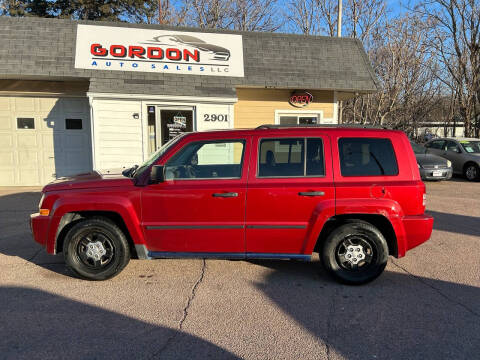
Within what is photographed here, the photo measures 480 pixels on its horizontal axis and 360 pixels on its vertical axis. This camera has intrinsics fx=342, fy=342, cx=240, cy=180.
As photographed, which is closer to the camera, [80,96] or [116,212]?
[116,212]

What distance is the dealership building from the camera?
943cm

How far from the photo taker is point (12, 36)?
31.2 ft

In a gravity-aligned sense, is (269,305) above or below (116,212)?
below

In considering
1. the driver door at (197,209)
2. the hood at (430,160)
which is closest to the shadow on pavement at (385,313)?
the driver door at (197,209)

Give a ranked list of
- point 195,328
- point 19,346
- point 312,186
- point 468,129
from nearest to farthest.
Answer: point 19,346, point 195,328, point 312,186, point 468,129

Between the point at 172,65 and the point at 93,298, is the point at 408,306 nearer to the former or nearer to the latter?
the point at 93,298

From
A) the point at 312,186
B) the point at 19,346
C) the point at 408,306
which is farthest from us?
the point at 312,186

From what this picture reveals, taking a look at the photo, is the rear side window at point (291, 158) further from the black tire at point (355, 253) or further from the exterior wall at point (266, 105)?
the exterior wall at point (266, 105)

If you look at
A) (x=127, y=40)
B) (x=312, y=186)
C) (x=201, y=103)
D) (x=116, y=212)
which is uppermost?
(x=127, y=40)

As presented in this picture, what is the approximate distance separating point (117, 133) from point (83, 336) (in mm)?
7491

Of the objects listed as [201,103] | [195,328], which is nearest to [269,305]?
[195,328]

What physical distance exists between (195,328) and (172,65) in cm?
830

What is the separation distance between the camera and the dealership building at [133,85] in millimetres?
9430

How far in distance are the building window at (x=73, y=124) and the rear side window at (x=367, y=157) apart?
9.00 m
